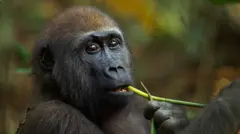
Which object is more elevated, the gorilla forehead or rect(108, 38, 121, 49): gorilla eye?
the gorilla forehead

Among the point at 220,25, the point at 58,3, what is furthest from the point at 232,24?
the point at 58,3

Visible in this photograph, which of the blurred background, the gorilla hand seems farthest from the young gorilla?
the blurred background

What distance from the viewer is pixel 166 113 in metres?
3.42

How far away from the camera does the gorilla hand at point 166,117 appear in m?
3.36

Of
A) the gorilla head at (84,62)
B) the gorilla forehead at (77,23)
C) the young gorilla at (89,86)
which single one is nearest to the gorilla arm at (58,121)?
the young gorilla at (89,86)

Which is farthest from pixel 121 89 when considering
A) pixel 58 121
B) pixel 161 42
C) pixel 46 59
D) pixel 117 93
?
pixel 161 42

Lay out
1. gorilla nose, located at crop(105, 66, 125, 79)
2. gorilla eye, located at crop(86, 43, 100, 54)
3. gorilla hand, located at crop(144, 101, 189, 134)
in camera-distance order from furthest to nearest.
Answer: gorilla eye, located at crop(86, 43, 100, 54), gorilla nose, located at crop(105, 66, 125, 79), gorilla hand, located at crop(144, 101, 189, 134)

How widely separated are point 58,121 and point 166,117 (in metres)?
0.71

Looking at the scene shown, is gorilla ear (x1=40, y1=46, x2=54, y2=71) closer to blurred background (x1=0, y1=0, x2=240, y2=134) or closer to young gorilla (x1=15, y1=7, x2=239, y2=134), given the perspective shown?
young gorilla (x1=15, y1=7, x2=239, y2=134)

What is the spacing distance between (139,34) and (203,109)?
416cm

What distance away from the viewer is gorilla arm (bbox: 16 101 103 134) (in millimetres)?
3516

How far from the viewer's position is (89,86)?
3.63 meters

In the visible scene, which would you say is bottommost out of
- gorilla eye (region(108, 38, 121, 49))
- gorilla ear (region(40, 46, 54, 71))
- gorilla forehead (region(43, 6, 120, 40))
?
gorilla ear (region(40, 46, 54, 71))

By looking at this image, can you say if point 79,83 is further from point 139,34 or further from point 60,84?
point 139,34
